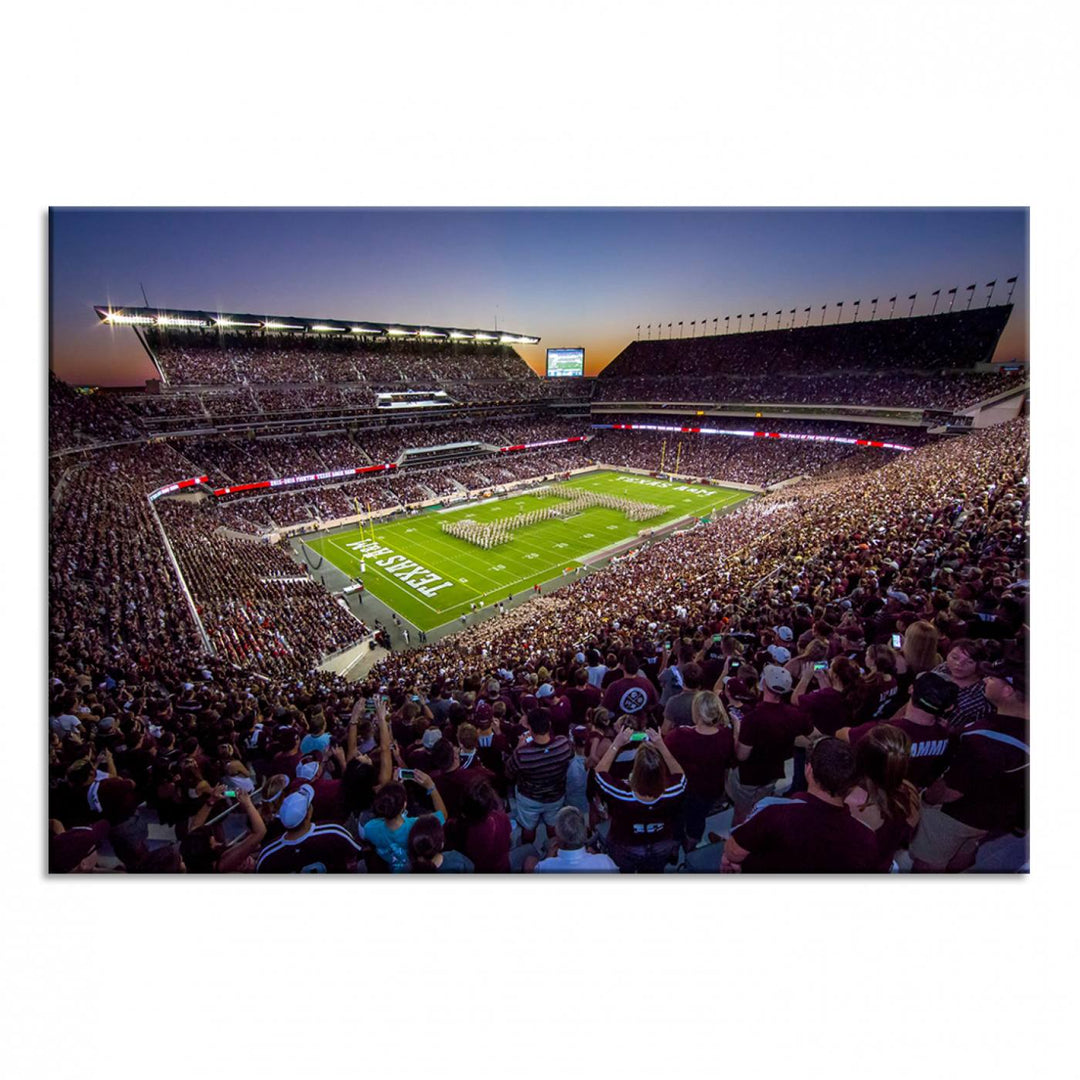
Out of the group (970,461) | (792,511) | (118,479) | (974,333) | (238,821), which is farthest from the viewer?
(974,333)

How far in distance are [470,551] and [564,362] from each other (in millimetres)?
11082

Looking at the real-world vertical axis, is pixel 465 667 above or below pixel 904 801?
below

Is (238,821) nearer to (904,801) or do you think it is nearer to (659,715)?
(659,715)

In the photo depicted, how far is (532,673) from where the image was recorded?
639 centimetres

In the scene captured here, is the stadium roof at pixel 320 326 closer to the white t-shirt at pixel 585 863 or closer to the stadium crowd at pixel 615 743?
the stadium crowd at pixel 615 743

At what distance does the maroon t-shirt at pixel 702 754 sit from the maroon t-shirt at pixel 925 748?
2.39 ft

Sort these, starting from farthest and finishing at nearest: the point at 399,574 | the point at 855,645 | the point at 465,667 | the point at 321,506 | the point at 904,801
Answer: the point at 321,506
the point at 399,574
the point at 465,667
the point at 855,645
the point at 904,801

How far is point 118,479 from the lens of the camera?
14.1 m

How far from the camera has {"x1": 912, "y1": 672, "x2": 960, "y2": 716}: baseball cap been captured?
10.2 feet

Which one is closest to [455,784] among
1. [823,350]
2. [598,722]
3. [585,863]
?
[585,863]

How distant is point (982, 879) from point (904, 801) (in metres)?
2.50

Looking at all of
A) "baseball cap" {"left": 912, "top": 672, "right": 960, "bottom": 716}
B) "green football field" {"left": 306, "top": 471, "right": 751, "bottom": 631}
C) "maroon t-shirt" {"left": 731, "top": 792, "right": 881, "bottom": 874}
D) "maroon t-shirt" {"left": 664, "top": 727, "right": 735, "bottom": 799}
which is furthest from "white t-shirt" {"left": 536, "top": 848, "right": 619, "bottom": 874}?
"green football field" {"left": 306, "top": 471, "right": 751, "bottom": 631}

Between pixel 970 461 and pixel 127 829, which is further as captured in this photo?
pixel 970 461
